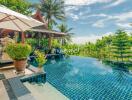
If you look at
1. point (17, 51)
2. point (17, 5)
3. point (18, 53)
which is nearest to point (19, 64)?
point (18, 53)

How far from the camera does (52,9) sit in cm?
3394

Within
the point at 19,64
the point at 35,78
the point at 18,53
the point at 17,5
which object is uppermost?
the point at 17,5

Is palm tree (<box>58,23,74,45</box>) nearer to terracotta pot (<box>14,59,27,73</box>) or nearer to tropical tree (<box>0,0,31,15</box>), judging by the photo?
tropical tree (<box>0,0,31,15</box>)

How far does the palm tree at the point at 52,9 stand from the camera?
33688 millimetres

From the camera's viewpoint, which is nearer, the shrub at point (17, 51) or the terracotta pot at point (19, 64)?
the shrub at point (17, 51)

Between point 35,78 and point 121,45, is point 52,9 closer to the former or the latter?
point 121,45

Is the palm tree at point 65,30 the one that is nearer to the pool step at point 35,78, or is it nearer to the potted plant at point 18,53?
the pool step at point 35,78

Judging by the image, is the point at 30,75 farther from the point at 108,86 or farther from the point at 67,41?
the point at 67,41

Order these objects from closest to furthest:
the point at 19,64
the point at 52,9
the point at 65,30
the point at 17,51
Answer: the point at 17,51
the point at 19,64
the point at 52,9
the point at 65,30

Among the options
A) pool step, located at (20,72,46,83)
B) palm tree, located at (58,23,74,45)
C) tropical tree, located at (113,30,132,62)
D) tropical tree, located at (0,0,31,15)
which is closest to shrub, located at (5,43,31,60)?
pool step, located at (20,72,46,83)

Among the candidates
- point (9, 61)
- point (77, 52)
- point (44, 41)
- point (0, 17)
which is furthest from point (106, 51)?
point (0, 17)

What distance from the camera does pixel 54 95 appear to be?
806cm

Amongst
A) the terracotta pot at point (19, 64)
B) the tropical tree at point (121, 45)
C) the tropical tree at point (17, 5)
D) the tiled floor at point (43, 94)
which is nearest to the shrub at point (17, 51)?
the terracotta pot at point (19, 64)

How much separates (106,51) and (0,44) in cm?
1597
